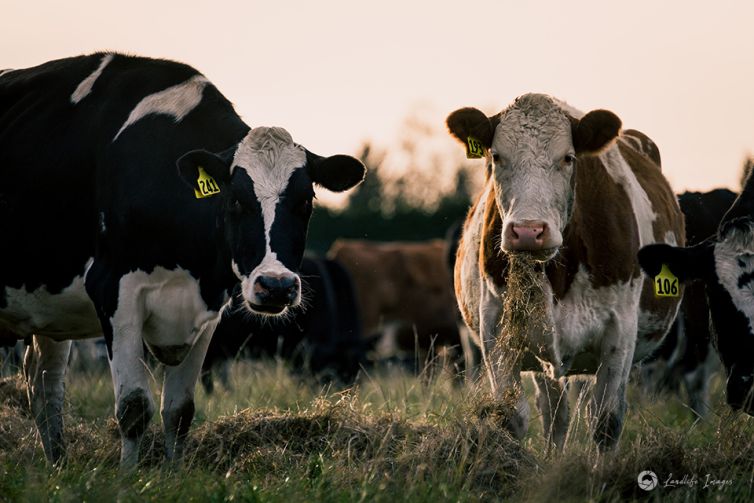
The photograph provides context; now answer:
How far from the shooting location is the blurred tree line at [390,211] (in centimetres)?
5006

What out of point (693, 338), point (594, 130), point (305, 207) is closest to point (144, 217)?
point (305, 207)

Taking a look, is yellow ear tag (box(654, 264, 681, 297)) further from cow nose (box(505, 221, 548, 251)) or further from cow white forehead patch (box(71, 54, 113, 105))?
cow white forehead patch (box(71, 54, 113, 105))

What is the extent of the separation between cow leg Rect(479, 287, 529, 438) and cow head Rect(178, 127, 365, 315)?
1.15 metres

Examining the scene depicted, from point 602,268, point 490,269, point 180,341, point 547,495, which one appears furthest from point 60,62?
point 547,495

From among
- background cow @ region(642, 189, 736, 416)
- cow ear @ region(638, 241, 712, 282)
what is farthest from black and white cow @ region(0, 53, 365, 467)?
background cow @ region(642, 189, 736, 416)

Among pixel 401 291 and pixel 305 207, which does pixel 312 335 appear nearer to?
pixel 401 291

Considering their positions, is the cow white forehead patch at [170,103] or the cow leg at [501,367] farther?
the cow white forehead patch at [170,103]

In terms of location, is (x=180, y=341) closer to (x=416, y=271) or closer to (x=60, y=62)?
(x=60, y=62)

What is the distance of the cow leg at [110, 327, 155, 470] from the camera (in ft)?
22.5

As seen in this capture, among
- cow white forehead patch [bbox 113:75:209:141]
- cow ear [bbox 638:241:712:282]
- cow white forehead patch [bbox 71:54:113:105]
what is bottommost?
cow ear [bbox 638:241:712:282]

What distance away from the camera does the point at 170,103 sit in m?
7.25

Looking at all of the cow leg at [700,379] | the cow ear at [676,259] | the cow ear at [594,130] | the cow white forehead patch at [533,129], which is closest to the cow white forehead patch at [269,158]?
the cow white forehead patch at [533,129]

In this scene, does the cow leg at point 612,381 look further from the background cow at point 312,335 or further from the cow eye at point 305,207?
the background cow at point 312,335

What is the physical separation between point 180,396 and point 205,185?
1417mm
